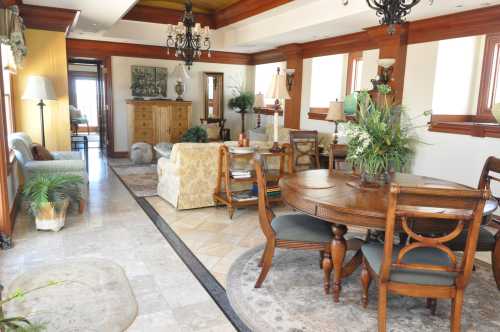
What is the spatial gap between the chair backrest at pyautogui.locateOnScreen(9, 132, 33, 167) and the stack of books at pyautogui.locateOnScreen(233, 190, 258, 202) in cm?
245

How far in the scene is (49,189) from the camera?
12.4ft

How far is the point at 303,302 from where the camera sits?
8.38 feet

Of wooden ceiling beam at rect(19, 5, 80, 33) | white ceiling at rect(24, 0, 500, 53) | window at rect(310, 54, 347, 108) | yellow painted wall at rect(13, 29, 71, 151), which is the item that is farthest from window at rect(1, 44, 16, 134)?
window at rect(310, 54, 347, 108)

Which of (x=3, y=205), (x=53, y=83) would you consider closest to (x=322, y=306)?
(x=3, y=205)

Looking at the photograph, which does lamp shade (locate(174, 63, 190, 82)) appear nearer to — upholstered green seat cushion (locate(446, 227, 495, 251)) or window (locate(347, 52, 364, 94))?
window (locate(347, 52, 364, 94))

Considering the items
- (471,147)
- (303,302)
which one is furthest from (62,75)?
(471,147)

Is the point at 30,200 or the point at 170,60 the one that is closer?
the point at 30,200

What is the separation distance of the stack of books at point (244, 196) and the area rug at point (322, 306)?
55.0 inches

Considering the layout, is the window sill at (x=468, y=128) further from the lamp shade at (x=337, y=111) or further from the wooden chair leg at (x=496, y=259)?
the wooden chair leg at (x=496, y=259)

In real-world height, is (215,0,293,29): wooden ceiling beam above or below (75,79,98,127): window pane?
above

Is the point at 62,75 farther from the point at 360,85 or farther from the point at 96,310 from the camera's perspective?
the point at 360,85

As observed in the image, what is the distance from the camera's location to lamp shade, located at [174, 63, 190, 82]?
27.9ft

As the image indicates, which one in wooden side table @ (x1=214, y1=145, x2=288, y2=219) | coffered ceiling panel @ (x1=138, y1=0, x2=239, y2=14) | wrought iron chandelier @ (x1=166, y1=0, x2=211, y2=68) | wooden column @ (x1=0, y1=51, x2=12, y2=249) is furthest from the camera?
coffered ceiling panel @ (x1=138, y1=0, x2=239, y2=14)

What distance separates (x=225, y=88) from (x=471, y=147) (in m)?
6.17
